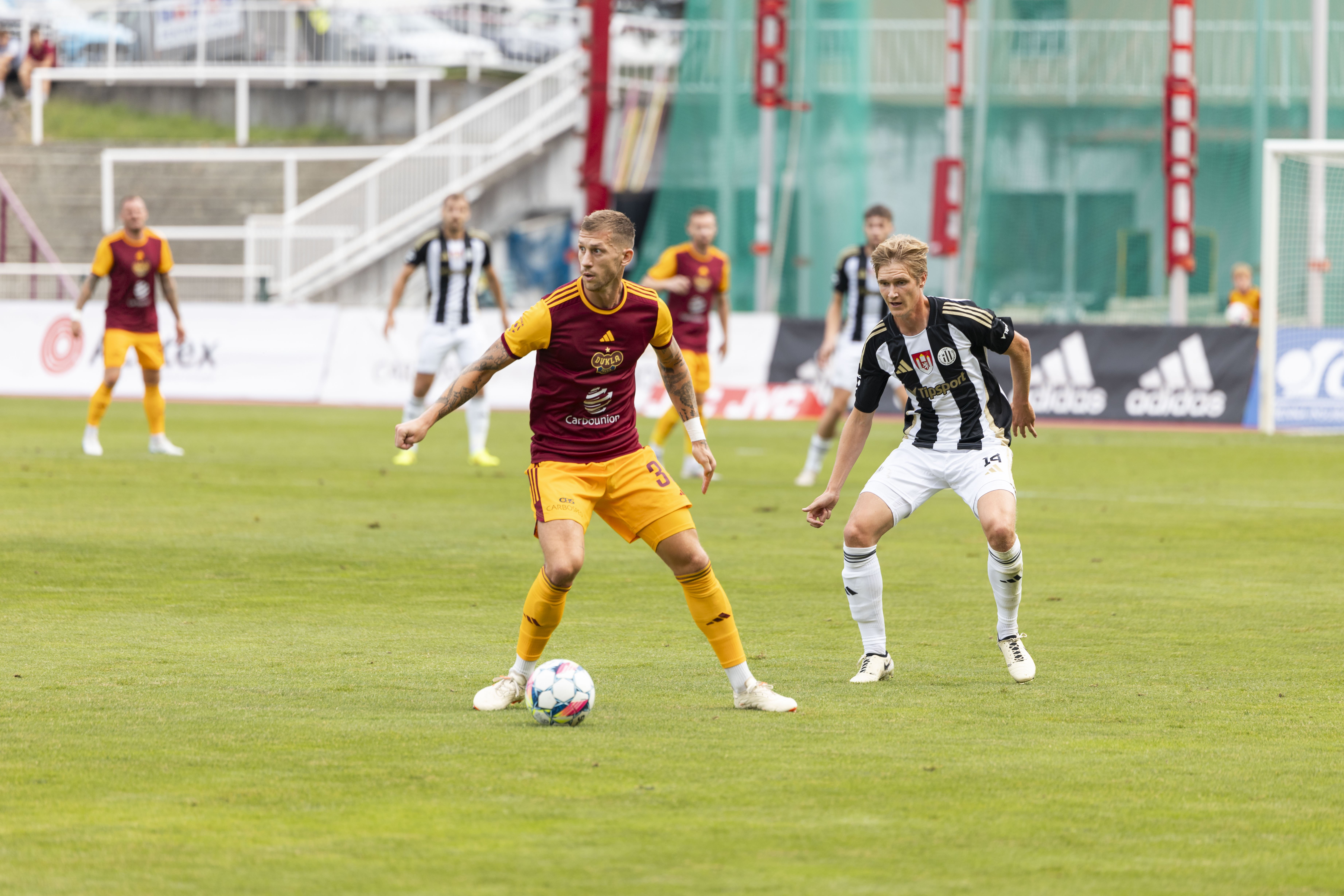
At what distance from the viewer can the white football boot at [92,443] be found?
18078mm

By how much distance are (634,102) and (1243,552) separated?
2603cm

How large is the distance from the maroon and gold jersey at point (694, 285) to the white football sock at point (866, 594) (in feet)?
29.1

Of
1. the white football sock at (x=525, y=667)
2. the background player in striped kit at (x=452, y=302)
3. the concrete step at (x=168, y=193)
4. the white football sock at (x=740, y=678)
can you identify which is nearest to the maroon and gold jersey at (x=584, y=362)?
the white football sock at (x=525, y=667)

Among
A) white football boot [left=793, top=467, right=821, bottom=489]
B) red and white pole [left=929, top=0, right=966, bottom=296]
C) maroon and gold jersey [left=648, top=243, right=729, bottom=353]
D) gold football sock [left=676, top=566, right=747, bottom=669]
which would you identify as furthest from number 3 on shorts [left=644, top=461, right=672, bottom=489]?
red and white pole [left=929, top=0, right=966, bottom=296]

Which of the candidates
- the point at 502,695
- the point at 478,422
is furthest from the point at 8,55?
the point at 502,695

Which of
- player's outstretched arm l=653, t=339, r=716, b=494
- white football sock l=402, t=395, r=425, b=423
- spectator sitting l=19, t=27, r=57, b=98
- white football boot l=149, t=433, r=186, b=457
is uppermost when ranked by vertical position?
spectator sitting l=19, t=27, r=57, b=98

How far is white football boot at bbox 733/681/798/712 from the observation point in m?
6.85

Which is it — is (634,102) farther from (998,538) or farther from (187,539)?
(998,538)

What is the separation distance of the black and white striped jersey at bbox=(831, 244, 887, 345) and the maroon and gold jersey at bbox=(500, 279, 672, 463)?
9161 millimetres

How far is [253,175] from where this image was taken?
37.8 meters

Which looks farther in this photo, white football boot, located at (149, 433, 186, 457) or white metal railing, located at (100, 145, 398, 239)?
white metal railing, located at (100, 145, 398, 239)

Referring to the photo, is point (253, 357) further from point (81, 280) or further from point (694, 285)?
point (694, 285)

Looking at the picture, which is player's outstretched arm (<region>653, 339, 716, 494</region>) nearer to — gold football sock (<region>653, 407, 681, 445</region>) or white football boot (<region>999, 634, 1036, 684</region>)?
white football boot (<region>999, 634, 1036, 684</region>)

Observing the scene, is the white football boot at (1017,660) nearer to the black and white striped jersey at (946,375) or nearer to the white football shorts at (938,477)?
the white football shorts at (938,477)
